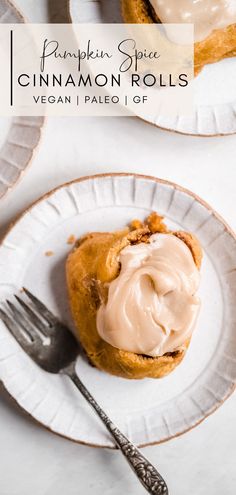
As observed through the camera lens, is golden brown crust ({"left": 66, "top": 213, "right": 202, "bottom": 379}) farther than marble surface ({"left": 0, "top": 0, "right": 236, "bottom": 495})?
No

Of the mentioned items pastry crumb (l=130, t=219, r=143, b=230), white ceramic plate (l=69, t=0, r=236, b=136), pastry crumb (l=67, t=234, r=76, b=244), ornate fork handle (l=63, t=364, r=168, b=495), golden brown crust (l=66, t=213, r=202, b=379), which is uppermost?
white ceramic plate (l=69, t=0, r=236, b=136)

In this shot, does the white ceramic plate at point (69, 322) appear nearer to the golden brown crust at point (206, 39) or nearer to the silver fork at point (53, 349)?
the silver fork at point (53, 349)

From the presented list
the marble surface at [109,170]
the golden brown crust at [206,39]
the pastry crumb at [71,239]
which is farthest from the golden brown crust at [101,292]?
the golden brown crust at [206,39]

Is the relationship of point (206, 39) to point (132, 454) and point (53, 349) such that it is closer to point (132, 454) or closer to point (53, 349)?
point (53, 349)

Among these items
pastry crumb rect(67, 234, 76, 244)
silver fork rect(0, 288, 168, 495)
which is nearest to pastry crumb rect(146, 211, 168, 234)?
pastry crumb rect(67, 234, 76, 244)

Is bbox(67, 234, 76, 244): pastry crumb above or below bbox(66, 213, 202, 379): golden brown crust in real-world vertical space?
above

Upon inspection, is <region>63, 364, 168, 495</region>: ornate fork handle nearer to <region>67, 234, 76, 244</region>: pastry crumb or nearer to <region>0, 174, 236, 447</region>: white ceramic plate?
<region>0, 174, 236, 447</region>: white ceramic plate
